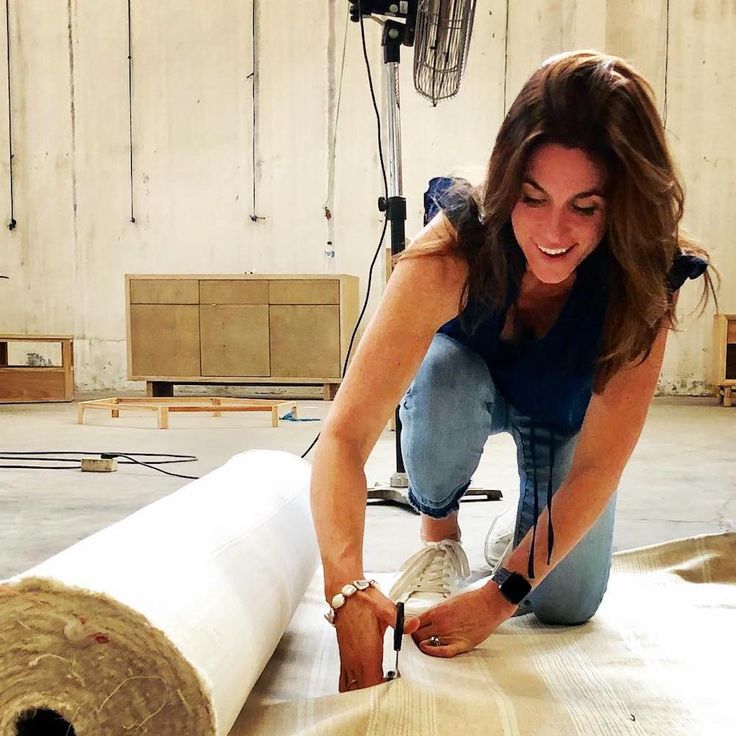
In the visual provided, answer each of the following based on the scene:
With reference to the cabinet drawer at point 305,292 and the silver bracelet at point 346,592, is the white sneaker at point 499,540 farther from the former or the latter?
the cabinet drawer at point 305,292

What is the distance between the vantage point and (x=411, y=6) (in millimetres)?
1812

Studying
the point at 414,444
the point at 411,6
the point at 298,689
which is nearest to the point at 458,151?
the point at 411,6

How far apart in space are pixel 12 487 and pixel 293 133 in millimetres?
3546

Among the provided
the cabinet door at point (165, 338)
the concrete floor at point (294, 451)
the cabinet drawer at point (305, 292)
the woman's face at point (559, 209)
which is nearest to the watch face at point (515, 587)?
the woman's face at point (559, 209)

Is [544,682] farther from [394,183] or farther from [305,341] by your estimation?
[305,341]

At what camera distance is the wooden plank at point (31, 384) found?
182 inches

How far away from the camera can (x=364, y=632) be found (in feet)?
2.57

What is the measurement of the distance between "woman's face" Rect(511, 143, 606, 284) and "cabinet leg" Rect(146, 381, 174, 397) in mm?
4088

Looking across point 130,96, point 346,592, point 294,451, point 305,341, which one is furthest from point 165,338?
point 346,592

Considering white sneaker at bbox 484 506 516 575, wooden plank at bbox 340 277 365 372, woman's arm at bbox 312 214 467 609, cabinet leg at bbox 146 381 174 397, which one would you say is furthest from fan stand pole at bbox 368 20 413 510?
cabinet leg at bbox 146 381 174 397

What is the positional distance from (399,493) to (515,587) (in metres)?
1.07

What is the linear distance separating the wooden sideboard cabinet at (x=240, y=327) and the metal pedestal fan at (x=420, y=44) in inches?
97.9

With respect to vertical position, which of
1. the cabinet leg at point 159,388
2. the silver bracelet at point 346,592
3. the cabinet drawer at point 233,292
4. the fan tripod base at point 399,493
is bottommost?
the cabinet leg at point 159,388

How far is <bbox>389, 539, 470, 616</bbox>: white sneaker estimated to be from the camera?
115 cm
